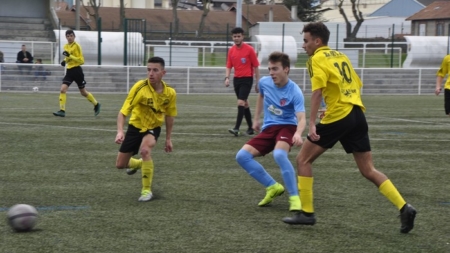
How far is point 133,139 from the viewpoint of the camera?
8.73 m

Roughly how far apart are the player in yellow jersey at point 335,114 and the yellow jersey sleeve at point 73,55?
1199 centimetres

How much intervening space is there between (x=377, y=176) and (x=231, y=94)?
77.3 ft

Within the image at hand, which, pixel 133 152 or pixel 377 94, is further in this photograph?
pixel 377 94

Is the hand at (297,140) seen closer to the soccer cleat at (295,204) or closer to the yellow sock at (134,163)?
the soccer cleat at (295,204)

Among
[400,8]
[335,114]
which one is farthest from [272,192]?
[400,8]

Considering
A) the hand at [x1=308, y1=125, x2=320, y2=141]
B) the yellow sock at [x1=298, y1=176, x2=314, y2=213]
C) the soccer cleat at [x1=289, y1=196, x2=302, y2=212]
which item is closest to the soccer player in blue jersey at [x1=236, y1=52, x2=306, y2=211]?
the soccer cleat at [x1=289, y1=196, x2=302, y2=212]

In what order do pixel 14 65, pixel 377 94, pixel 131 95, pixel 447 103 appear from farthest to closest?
pixel 377 94 < pixel 14 65 < pixel 447 103 < pixel 131 95

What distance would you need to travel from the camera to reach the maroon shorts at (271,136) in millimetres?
8039

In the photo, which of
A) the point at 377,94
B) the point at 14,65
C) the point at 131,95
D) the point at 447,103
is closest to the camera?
the point at 131,95

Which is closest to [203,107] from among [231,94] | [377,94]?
[231,94]

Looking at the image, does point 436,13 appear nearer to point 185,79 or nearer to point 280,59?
point 185,79

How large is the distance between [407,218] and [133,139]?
126 inches

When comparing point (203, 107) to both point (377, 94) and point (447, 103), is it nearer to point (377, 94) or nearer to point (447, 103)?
point (447, 103)

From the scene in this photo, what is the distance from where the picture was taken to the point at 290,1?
8081cm
